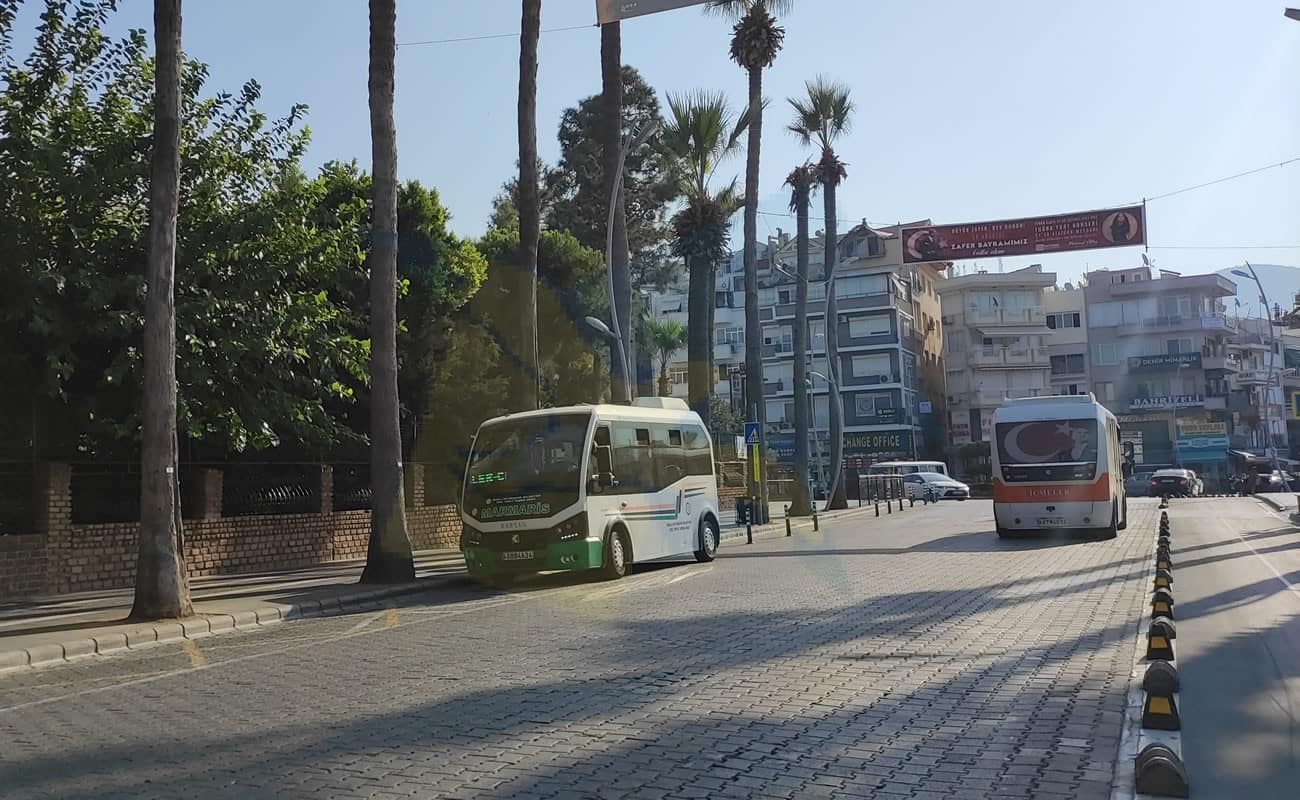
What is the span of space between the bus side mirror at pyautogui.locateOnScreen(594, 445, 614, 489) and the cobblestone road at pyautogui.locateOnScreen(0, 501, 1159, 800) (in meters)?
3.54

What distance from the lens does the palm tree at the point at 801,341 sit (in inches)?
1571

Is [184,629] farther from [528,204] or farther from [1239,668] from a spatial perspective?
[528,204]

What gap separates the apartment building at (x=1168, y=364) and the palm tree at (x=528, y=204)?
212 ft

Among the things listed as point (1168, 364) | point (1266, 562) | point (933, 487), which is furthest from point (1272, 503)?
point (1168, 364)

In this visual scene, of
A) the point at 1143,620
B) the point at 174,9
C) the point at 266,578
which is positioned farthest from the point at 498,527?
the point at 1143,620

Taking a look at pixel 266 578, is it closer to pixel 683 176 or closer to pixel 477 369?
pixel 477 369

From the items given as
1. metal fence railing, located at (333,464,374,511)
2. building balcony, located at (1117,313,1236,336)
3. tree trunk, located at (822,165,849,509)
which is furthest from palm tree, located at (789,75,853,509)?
building balcony, located at (1117,313,1236,336)

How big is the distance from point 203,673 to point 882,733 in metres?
6.29

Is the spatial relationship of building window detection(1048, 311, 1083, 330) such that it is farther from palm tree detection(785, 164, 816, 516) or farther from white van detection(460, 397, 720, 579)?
white van detection(460, 397, 720, 579)

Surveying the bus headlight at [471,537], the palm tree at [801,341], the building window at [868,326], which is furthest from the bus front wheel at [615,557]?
the building window at [868,326]

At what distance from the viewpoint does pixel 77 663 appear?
12180mm

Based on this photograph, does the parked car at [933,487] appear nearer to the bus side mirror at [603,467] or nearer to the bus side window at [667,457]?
the bus side window at [667,457]

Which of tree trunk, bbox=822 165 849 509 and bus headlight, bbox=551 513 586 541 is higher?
tree trunk, bbox=822 165 849 509

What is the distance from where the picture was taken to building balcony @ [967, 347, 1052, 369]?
8450 cm
